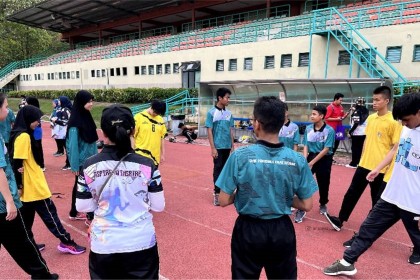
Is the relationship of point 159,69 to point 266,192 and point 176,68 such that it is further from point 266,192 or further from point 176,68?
point 266,192

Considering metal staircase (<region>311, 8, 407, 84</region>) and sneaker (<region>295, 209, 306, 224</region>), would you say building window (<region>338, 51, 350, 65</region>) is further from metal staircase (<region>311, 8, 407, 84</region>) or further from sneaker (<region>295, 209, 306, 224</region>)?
sneaker (<region>295, 209, 306, 224</region>)

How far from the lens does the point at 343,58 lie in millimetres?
16016

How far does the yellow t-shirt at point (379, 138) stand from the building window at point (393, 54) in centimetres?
1243

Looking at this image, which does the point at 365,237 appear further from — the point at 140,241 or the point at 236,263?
the point at 140,241

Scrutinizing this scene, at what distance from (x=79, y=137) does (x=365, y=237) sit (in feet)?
12.0

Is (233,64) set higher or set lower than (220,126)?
higher

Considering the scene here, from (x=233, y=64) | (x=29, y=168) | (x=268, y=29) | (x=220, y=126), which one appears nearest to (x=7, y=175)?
(x=29, y=168)

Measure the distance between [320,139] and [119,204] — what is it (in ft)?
11.8

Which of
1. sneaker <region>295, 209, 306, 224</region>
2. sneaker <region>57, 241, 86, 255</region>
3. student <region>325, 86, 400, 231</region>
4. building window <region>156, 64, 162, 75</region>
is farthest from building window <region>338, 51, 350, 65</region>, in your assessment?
sneaker <region>57, 241, 86, 255</region>

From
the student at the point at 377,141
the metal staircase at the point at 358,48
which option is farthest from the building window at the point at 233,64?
the student at the point at 377,141

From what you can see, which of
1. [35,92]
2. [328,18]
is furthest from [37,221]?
[35,92]

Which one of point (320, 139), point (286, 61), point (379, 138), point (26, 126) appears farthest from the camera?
point (286, 61)

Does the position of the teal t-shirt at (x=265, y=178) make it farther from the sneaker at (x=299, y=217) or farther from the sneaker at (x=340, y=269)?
the sneaker at (x=299, y=217)

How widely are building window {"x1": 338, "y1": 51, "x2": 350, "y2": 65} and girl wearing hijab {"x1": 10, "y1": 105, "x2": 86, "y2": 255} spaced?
15782 mm
